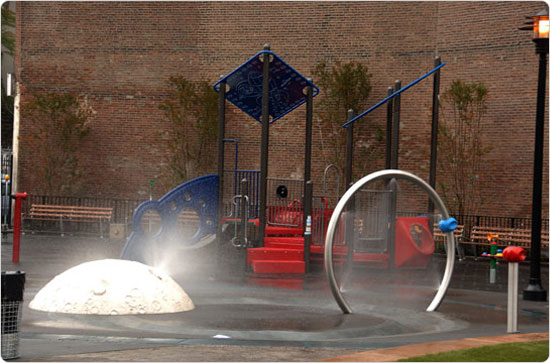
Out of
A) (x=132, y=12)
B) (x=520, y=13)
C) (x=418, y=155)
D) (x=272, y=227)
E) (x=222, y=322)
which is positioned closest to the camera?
(x=222, y=322)

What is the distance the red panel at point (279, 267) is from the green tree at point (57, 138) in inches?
601

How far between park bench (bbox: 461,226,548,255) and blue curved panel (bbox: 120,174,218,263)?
8.36 m

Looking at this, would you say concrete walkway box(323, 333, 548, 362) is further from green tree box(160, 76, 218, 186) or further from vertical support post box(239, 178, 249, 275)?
green tree box(160, 76, 218, 186)

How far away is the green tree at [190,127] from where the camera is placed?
30.3m

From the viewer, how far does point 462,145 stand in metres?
26.9

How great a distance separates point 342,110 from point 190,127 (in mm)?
5645

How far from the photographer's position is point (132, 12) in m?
31.1

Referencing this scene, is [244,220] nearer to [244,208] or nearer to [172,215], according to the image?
[244,208]

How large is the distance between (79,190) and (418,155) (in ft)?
40.8

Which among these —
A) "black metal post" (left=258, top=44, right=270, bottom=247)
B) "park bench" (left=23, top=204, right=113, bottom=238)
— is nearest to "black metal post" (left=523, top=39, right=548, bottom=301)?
"black metal post" (left=258, top=44, right=270, bottom=247)

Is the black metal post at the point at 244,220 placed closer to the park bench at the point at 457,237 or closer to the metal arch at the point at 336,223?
the metal arch at the point at 336,223

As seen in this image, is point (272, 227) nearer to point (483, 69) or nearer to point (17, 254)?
point (17, 254)

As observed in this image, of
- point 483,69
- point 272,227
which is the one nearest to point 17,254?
point 272,227

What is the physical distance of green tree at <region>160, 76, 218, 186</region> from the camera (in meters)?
30.3
